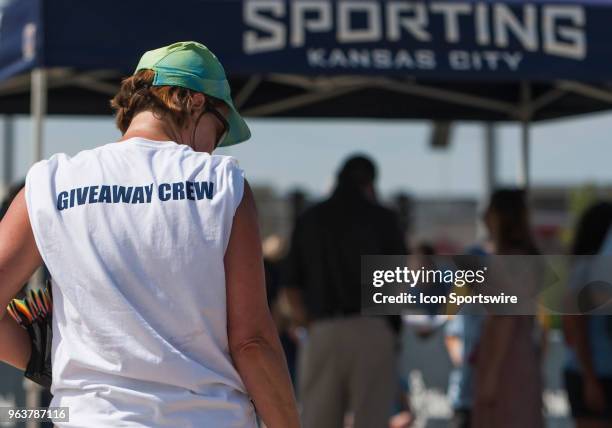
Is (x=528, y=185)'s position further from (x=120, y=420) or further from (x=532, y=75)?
(x=120, y=420)

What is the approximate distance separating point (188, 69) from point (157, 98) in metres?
0.08

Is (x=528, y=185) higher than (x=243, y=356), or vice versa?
(x=528, y=185)

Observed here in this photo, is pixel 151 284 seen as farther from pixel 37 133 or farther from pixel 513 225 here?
pixel 513 225

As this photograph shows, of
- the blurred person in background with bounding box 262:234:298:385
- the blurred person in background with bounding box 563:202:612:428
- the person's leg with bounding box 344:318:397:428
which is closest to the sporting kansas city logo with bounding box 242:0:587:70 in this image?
the blurred person in background with bounding box 563:202:612:428

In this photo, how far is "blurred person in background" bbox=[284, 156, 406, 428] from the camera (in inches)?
203

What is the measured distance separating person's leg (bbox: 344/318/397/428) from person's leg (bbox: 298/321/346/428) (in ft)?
0.21

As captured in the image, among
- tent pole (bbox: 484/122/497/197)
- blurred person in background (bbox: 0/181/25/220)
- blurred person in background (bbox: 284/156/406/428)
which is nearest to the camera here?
blurred person in background (bbox: 0/181/25/220)

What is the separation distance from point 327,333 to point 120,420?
3.41 meters

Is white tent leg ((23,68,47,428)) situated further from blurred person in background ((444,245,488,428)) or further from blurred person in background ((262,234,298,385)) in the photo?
blurred person in background ((262,234,298,385))

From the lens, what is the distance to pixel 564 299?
14.6ft

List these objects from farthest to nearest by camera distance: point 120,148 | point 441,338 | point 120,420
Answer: point 441,338 → point 120,148 → point 120,420

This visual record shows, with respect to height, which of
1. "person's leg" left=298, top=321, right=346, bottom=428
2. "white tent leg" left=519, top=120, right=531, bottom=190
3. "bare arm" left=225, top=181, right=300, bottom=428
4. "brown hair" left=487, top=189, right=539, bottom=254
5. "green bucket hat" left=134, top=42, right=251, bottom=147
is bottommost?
"person's leg" left=298, top=321, right=346, bottom=428

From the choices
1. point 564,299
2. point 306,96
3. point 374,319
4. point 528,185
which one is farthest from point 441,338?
point 564,299

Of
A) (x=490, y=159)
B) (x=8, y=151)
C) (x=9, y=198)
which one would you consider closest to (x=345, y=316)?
(x=9, y=198)
